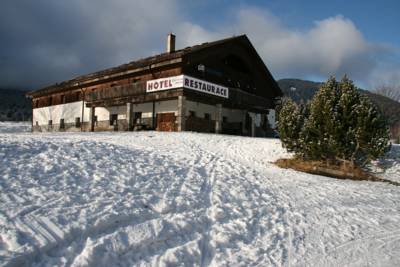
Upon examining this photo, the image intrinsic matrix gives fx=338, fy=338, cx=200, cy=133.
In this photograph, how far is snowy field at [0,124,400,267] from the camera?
15.6ft

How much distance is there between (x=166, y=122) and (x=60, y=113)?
1724 cm

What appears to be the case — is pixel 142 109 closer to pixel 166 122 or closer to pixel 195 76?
pixel 166 122

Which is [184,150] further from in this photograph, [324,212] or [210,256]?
[210,256]

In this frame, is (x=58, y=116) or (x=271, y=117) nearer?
(x=271, y=117)

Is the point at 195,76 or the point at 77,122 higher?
the point at 195,76

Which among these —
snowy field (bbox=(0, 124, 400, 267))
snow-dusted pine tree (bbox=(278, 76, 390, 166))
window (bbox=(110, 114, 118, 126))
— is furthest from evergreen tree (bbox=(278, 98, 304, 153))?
window (bbox=(110, 114, 118, 126))

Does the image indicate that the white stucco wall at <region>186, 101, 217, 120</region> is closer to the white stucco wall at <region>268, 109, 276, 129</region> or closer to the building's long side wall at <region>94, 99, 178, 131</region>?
the building's long side wall at <region>94, 99, 178, 131</region>

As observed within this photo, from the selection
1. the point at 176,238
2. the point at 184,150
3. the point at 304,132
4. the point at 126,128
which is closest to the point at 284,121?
the point at 304,132

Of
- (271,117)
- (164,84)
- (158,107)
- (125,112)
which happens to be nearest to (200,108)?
(158,107)

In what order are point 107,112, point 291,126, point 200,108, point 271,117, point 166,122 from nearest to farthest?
point 291,126
point 166,122
point 200,108
point 107,112
point 271,117

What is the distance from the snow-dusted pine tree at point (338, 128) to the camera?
43.8ft

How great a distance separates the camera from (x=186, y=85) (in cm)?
2297

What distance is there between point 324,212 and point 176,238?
4093mm

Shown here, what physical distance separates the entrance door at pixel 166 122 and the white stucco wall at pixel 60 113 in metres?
9.91
